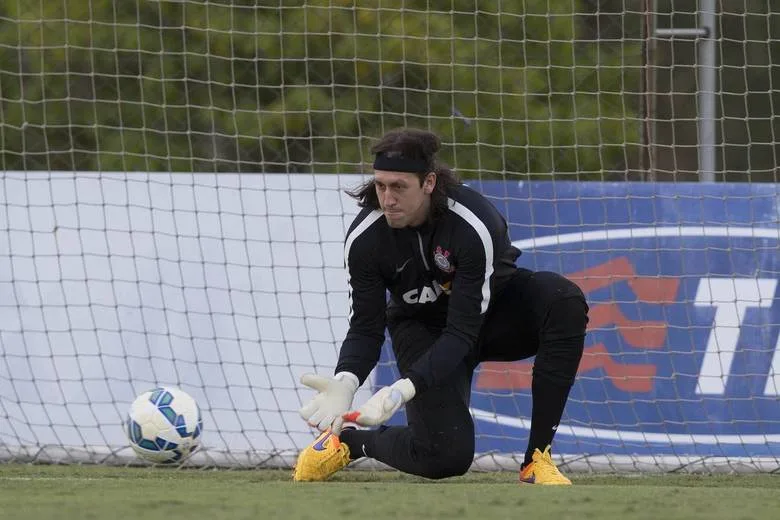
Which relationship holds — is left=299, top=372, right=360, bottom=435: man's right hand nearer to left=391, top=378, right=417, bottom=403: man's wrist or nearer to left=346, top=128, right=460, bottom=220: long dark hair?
left=391, top=378, right=417, bottom=403: man's wrist

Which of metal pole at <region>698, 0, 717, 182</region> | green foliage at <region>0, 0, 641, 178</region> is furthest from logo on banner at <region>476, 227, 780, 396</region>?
green foliage at <region>0, 0, 641, 178</region>

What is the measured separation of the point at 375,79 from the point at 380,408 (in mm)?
4645

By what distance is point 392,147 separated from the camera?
4.64 metres

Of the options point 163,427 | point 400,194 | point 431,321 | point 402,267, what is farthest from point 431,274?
point 163,427

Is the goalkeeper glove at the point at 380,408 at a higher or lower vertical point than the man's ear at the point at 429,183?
lower

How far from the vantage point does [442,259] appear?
481cm

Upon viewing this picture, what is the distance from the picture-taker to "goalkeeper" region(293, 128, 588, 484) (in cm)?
465

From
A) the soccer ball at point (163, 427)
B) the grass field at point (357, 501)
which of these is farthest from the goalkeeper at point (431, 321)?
the soccer ball at point (163, 427)

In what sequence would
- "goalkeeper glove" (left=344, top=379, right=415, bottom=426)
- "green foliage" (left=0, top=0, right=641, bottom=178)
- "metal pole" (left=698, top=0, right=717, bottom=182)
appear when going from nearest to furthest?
"goalkeeper glove" (left=344, top=379, right=415, bottom=426) → "metal pole" (left=698, top=0, right=717, bottom=182) → "green foliage" (left=0, top=0, right=641, bottom=178)

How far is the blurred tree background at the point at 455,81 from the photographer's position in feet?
24.6

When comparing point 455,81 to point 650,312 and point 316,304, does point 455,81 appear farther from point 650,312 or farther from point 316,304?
point 650,312

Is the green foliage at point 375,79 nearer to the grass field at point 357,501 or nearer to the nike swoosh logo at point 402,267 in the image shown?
the nike swoosh logo at point 402,267

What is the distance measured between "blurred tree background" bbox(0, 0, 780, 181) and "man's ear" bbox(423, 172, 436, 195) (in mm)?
1927

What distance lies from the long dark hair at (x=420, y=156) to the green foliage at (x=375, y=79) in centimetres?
240
